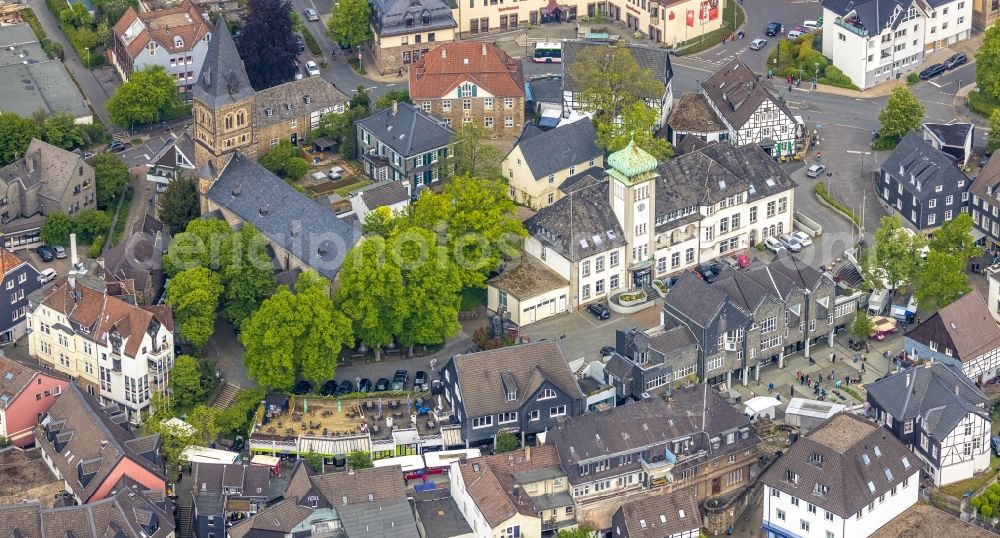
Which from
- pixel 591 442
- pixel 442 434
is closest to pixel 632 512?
pixel 591 442

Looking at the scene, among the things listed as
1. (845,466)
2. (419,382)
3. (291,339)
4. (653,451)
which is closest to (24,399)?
(291,339)

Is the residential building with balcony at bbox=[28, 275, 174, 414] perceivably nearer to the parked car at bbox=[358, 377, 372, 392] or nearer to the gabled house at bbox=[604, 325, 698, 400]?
the parked car at bbox=[358, 377, 372, 392]

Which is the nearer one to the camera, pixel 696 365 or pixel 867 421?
pixel 867 421

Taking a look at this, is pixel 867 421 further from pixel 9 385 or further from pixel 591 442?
pixel 9 385

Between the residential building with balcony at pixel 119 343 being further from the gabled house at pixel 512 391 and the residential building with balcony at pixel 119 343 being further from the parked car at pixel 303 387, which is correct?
the gabled house at pixel 512 391

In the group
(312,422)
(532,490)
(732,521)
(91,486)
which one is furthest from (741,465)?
(91,486)
